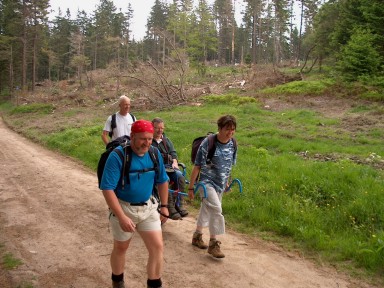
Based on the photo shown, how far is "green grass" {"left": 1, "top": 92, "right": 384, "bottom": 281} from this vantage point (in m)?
5.16

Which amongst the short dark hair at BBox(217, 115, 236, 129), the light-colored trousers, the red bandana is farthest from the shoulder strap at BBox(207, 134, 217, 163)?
the red bandana

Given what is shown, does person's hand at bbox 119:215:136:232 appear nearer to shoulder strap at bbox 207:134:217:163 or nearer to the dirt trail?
the dirt trail

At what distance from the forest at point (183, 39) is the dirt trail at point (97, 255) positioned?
1627 centimetres

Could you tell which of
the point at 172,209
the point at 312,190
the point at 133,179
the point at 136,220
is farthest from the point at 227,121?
the point at 312,190

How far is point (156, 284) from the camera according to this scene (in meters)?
3.41

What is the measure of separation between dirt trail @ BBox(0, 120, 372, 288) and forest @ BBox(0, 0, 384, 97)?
16.3 metres

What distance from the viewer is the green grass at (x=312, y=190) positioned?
5.16 metres

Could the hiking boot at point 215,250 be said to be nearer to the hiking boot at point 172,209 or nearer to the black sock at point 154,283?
the hiking boot at point 172,209

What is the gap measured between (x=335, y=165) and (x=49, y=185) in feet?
22.1

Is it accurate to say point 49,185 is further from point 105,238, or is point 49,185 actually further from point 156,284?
point 156,284

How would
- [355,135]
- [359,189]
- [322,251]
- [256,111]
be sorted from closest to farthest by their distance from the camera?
[322,251] < [359,189] < [355,135] < [256,111]

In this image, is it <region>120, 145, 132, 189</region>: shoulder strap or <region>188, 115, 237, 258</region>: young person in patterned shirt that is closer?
<region>120, 145, 132, 189</region>: shoulder strap

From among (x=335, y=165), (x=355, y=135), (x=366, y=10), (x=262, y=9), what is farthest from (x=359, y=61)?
(x=262, y=9)

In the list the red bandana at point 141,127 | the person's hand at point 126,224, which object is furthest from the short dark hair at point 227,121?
the person's hand at point 126,224
